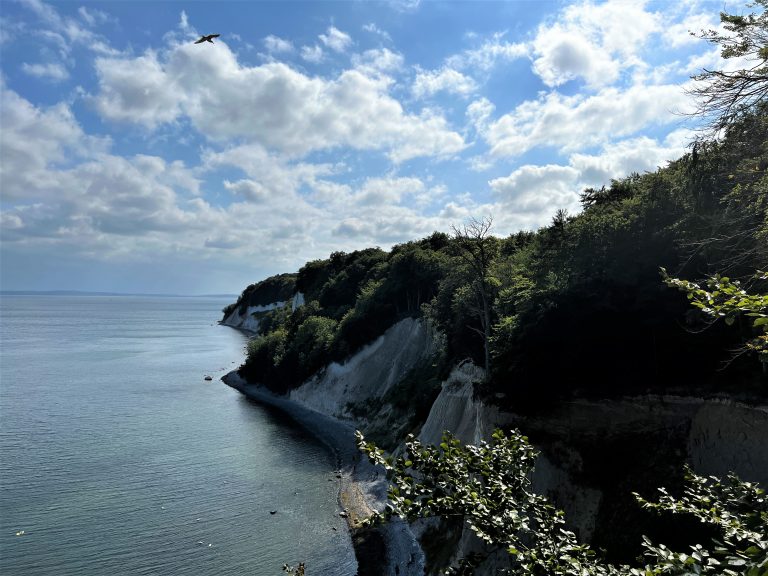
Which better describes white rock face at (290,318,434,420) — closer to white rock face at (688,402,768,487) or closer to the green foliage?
white rock face at (688,402,768,487)

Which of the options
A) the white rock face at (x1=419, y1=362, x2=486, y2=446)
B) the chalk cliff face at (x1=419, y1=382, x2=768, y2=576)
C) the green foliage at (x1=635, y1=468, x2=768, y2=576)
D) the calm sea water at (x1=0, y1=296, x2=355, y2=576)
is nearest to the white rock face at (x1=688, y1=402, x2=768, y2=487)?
the chalk cliff face at (x1=419, y1=382, x2=768, y2=576)

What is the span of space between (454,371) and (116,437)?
35.0m

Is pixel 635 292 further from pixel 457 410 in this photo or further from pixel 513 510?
pixel 513 510

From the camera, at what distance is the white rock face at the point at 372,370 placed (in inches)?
2277

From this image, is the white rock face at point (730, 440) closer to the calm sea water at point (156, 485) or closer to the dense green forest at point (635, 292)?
the dense green forest at point (635, 292)

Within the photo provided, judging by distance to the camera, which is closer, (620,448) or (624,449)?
(624,449)

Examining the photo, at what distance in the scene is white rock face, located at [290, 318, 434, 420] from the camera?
5784cm

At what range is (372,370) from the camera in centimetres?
6100

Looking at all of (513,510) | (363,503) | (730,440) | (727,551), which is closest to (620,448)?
(730,440)

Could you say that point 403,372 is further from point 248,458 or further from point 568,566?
point 568,566

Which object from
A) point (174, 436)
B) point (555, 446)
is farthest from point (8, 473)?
point (555, 446)

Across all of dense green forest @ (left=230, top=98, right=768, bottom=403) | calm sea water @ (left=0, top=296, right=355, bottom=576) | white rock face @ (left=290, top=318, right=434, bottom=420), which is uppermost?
dense green forest @ (left=230, top=98, right=768, bottom=403)

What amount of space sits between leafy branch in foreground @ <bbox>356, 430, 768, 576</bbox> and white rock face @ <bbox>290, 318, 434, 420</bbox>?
156 ft

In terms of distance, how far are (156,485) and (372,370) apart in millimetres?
29349
